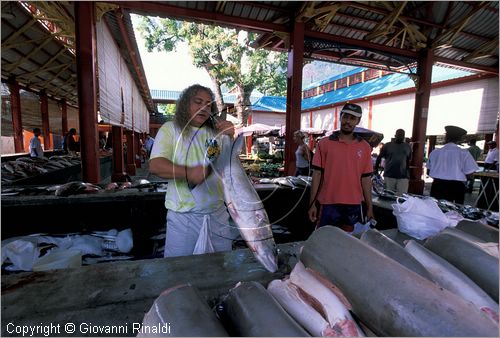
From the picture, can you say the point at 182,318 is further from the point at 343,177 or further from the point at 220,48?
the point at 220,48

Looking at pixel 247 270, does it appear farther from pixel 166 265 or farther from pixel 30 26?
pixel 30 26

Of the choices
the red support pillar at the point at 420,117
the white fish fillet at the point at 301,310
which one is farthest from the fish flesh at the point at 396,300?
the red support pillar at the point at 420,117

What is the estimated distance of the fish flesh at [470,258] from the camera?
1.02 metres

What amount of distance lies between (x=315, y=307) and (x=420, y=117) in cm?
902

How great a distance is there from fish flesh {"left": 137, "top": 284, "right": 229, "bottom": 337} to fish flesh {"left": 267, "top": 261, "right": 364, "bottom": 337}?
26 centimetres

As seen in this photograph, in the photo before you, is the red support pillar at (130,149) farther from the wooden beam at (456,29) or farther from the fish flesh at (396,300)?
the fish flesh at (396,300)

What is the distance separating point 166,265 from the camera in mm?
1442

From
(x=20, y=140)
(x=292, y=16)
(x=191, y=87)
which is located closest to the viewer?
(x=191, y=87)

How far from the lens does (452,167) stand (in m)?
4.82

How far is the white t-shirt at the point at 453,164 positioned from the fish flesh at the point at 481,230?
3.94 metres

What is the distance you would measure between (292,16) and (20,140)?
39.1 feet

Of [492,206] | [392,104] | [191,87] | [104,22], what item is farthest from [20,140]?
[392,104]

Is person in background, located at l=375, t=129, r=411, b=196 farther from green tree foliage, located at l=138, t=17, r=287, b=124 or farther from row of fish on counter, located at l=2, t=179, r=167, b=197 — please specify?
green tree foliage, located at l=138, t=17, r=287, b=124

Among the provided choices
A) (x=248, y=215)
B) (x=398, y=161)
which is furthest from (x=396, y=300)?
(x=398, y=161)
